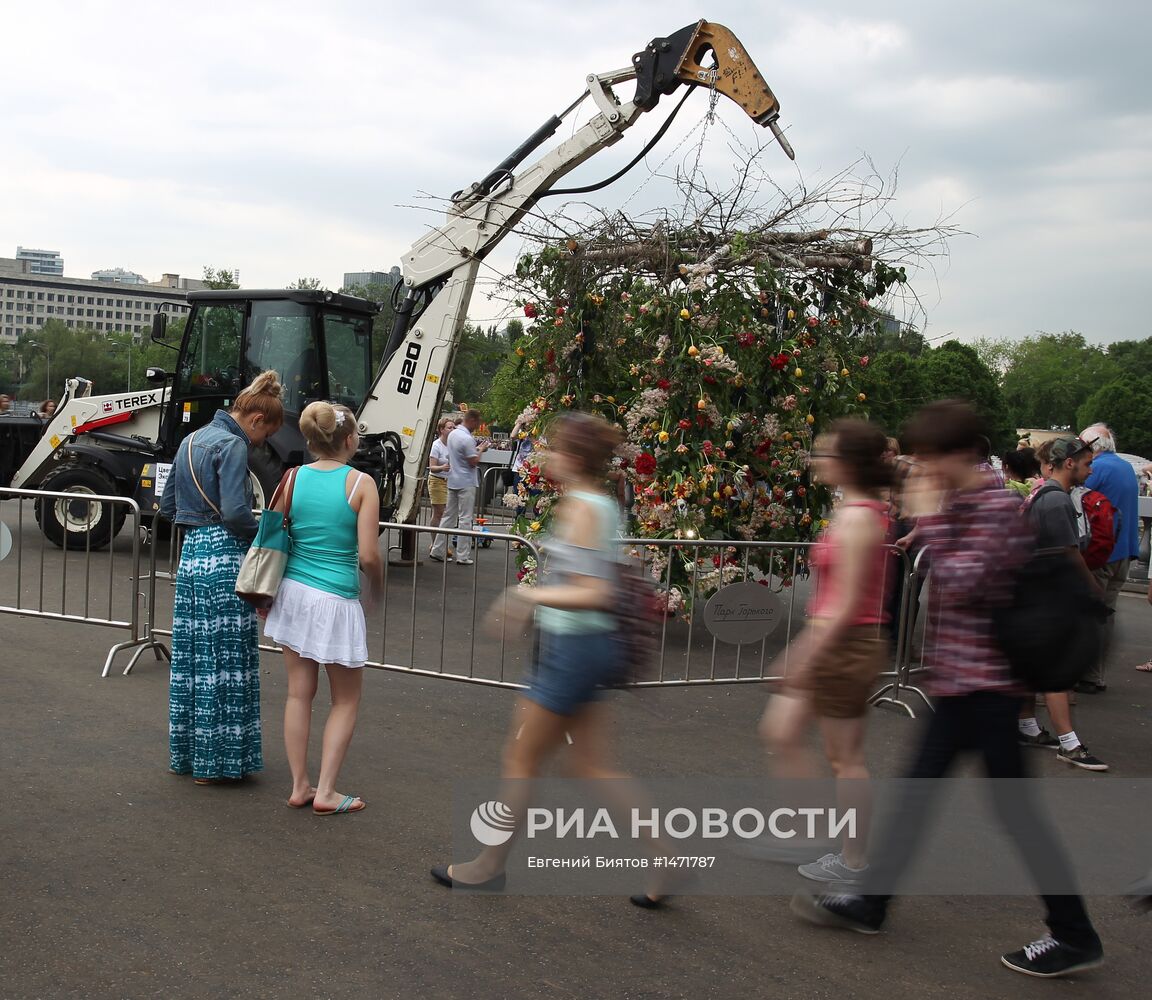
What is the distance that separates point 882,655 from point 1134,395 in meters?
64.7

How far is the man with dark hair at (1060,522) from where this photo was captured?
596 centimetres

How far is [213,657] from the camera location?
5.12 metres

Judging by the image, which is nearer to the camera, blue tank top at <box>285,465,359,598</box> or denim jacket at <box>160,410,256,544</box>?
blue tank top at <box>285,465,359,598</box>

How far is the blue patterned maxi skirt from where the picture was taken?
5121mm

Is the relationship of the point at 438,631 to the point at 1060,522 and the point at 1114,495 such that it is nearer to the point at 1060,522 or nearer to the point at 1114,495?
the point at 1060,522

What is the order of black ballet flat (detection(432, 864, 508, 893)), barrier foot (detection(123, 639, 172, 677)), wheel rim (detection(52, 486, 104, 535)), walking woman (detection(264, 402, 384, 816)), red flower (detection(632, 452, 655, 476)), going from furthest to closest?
wheel rim (detection(52, 486, 104, 535)) → red flower (detection(632, 452, 655, 476)) → barrier foot (detection(123, 639, 172, 677)) → walking woman (detection(264, 402, 384, 816)) → black ballet flat (detection(432, 864, 508, 893))

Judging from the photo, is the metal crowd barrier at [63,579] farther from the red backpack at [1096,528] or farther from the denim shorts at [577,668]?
the red backpack at [1096,528]

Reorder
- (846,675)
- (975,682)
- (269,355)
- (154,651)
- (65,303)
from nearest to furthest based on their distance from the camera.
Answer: (975,682)
(846,675)
(154,651)
(269,355)
(65,303)

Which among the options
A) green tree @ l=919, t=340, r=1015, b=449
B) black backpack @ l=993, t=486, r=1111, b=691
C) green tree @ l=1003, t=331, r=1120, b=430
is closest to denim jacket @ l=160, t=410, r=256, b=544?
black backpack @ l=993, t=486, r=1111, b=691

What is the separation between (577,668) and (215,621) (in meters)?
2.15

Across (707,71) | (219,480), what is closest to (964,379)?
(707,71)

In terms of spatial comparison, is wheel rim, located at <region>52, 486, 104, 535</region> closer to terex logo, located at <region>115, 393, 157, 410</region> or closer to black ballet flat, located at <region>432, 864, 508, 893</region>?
terex logo, located at <region>115, 393, 157, 410</region>

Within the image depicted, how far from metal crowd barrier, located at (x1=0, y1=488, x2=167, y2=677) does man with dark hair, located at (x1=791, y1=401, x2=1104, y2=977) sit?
523cm

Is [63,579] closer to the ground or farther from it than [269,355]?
closer to the ground
